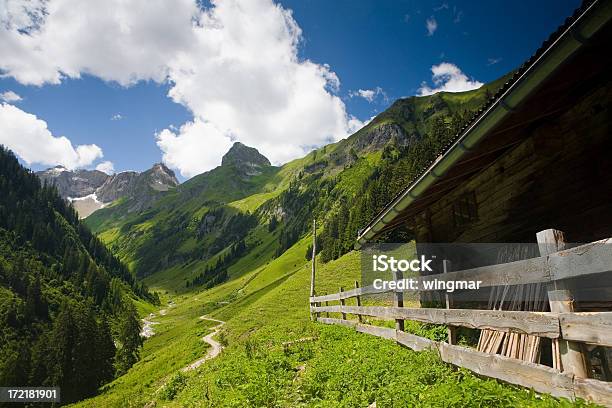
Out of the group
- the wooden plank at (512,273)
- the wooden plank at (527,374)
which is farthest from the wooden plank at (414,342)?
the wooden plank at (512,273)

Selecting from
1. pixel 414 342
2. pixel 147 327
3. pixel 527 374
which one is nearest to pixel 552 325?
pixel 527 374

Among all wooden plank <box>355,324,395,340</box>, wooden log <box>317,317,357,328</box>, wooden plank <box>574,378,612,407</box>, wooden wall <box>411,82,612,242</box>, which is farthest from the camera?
wooden log <box>317,317,357,328</box>

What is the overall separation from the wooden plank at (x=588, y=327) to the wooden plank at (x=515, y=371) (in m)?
0.54

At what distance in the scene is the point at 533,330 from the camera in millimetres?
5422

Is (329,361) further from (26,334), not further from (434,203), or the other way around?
(26,334)

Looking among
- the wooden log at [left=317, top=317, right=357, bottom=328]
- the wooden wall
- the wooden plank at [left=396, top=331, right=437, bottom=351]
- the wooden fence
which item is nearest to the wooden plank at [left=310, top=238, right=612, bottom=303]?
the wooden fence

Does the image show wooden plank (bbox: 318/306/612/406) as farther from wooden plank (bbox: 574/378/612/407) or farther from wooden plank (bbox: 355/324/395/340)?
wooden plank (bbox: 355/324/395/340)

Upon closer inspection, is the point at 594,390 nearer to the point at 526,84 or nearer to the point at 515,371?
the point at 515,371

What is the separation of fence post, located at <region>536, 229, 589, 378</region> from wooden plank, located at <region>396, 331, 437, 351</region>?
4.04 metres

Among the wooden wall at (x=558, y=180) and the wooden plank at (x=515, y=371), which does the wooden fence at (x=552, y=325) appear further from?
the wooden wall at (x=558, y=180)

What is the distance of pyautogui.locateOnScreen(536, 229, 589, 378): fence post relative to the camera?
4594mm

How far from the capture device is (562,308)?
493cm

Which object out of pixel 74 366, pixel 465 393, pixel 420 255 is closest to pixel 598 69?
pixel 465 393

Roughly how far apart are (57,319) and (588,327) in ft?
378
